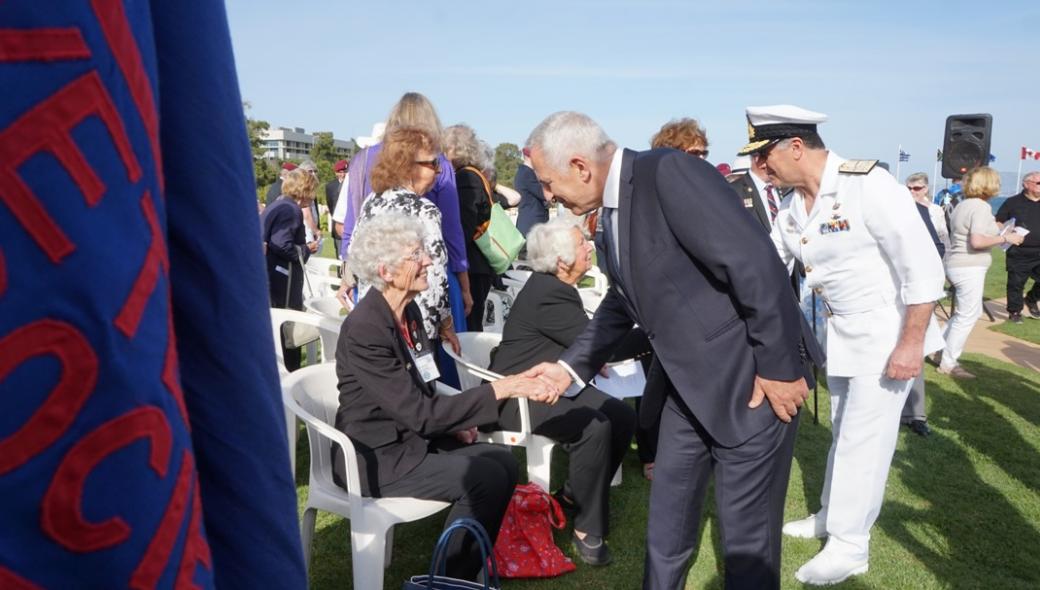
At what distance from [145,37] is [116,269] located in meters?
0.12

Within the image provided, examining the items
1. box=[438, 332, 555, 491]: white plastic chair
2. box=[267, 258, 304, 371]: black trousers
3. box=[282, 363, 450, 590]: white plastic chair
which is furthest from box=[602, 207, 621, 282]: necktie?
box=[267, 258, 304, 371]: black trousers

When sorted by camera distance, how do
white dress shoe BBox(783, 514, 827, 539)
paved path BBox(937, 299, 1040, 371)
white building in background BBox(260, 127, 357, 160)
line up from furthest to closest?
white building in background BBox(260, 127, 357, 160)
paved path BBox(937, 299, 1040, 371)
white dress shoe BBox(783, 514, 827, 539)

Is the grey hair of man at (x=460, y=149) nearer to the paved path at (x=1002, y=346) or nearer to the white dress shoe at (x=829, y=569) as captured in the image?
the white dress shoe at (x=829, y=569)

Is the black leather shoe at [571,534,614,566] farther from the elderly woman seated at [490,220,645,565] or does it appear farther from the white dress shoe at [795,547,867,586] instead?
the white dress shoe at [795,547,867,586]

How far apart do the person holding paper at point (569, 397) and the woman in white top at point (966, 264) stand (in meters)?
4.85

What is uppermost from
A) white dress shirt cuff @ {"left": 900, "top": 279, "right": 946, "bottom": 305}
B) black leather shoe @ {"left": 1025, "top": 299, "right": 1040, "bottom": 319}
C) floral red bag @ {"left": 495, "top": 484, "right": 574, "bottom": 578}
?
white dress shirt cuff @ {"left": 900, "top": 279, "right": 946, "bottom": 305}

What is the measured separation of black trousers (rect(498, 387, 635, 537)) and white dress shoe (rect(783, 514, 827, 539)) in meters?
1.01

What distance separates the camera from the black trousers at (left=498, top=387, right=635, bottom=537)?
3865mm

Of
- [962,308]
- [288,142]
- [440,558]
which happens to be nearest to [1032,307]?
[962,308]

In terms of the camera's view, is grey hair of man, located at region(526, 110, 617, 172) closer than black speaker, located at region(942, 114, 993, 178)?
Yes

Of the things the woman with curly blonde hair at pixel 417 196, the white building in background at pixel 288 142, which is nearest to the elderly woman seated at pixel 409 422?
the woman with curly blonde hair at pixel 417 196

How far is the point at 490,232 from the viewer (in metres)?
5.23

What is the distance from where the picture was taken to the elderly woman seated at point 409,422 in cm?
312

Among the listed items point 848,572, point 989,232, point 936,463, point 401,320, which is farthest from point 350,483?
point 989,232
